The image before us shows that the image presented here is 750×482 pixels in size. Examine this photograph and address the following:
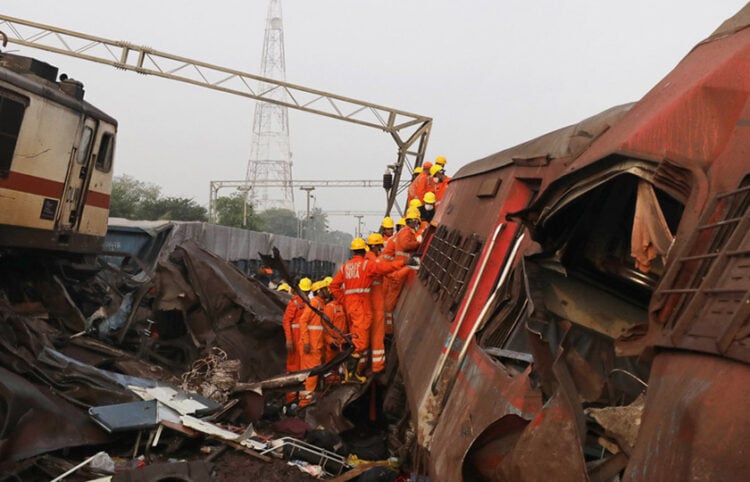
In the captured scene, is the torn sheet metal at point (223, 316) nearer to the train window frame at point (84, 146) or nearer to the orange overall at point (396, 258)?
the orange overall at point (396, 258)

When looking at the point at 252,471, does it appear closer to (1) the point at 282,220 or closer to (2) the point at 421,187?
(2) the point at 421,187

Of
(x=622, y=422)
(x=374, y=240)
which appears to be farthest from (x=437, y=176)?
(x=622, y=422)

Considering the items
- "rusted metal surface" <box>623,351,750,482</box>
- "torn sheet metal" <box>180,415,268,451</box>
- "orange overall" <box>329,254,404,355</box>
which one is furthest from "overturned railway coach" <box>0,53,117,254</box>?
"rusted metal surface" <box>623,351,750,482</box>

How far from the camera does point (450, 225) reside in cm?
666

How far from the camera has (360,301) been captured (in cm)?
870

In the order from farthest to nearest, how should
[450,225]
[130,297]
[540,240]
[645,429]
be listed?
[130,297]
[450,225]
[540,240]
[645,429]

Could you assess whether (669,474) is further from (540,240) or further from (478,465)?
(540,240)

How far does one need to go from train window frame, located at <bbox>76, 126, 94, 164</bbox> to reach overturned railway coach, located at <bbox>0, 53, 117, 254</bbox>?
2 cm

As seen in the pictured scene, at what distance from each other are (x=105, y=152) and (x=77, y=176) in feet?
2.80

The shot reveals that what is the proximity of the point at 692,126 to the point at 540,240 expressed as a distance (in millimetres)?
975

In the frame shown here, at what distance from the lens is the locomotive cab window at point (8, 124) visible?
29.4 feet

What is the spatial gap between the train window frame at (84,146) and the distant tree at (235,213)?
37661mm

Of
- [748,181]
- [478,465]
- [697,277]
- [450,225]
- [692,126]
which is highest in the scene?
[692,126]

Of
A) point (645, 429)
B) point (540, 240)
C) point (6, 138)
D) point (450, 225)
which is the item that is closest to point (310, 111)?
point (6, 138)
